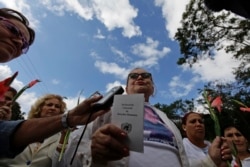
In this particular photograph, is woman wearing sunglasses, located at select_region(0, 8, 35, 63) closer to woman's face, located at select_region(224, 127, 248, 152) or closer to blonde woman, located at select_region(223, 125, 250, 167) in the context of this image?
blonde woman, located at select_region(223, 125, 250, 167)

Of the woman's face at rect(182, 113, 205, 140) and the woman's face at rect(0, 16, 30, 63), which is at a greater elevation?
the woman's face at rect(182, 113, 205, 140)

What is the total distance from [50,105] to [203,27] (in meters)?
11.2

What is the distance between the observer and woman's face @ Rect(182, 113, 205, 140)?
3.26m

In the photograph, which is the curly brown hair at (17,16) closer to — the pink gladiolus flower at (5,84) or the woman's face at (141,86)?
the pink gladiolus flower at (5,84)

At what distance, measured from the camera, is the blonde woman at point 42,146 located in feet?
5.89

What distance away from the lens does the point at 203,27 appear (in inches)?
503

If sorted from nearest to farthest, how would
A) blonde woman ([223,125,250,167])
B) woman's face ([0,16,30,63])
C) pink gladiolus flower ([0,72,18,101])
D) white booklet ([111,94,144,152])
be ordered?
white booklet ([111,94,144,152]), woman's face ([0,16,30,63]), pink gladiolus flower ([0,72,18,101]), blonde woman ([223,125,250,167])

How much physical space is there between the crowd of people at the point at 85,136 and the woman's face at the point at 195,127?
1.81 feet

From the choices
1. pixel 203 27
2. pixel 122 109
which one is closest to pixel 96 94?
pixel 122 109

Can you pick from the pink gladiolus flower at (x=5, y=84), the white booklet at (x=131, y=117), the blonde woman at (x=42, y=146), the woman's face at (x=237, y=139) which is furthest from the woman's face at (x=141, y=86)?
the woman's face at (x=237, y=139)

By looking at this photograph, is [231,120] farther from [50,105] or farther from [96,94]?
[96,94]

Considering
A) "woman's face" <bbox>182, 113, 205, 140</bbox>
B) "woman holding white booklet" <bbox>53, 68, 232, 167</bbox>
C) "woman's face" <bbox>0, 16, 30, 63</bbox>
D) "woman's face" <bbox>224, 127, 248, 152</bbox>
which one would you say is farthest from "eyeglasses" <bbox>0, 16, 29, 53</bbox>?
"woman's face" <bbox>224, 127, 248, 152</bbox>

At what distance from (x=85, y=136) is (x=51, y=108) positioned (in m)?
1.22

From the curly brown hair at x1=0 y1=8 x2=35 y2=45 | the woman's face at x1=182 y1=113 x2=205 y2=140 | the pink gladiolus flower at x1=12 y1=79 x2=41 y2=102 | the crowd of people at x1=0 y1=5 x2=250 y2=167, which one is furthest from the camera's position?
the woman's face at x1=182 y1=113 x2=205 y2=140
